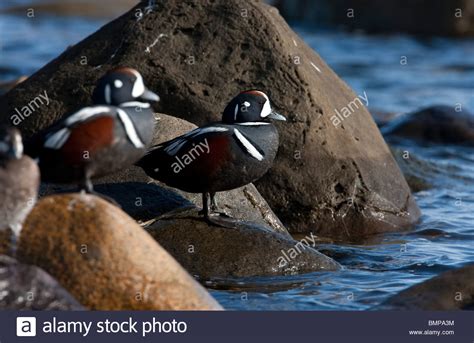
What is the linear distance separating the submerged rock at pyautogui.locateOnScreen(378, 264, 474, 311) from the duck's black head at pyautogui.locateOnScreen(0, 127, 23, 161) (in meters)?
2.48

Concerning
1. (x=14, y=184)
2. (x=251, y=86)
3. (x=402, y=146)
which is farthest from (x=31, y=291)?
(x=402, y=146)

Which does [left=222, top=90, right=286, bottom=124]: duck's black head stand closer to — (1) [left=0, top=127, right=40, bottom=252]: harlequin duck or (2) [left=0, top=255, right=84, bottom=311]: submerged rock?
(1) [left=0, top=127, right=40, bottom=252]: harlequin duck

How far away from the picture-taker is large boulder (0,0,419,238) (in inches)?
364

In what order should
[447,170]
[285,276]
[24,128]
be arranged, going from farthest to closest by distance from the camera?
1. [447,170]
2. [24,128]
3. [285,276]

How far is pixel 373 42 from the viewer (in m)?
22.5

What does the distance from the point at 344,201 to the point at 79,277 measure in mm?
3815

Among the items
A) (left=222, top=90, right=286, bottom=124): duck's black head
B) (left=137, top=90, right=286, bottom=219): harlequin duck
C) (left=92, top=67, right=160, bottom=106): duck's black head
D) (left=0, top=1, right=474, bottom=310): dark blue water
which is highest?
(left=92, top=67, right=160, bottom=106): duck's black head

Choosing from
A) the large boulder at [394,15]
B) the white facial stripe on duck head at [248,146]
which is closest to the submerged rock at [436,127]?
the white facial stripe on duck head at [248,146]

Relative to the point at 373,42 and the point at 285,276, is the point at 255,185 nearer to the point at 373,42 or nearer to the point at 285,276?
the point at 285,276

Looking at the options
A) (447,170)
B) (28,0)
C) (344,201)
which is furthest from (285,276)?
(28,0)

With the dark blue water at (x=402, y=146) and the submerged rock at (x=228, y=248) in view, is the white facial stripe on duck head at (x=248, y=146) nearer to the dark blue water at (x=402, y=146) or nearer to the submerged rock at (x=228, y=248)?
the submerged rock at (x=228, y=248)

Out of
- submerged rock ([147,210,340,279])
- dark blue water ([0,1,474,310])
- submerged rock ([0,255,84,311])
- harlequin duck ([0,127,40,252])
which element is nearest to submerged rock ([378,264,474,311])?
dark blue water ([0,1,474,310])

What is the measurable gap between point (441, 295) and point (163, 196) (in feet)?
7.56

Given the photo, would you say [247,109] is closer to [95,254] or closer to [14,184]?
[95,254]
